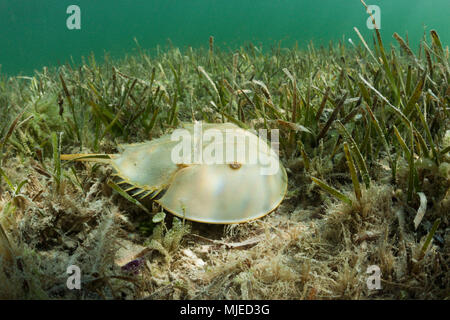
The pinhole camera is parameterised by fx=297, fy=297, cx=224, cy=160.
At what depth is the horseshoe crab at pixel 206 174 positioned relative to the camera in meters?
1.44

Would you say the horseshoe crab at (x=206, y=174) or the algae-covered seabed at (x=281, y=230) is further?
the horseshoe crab at (x=206, y=174)

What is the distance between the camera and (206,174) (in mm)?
1472

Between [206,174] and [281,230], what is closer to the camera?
[206,174]

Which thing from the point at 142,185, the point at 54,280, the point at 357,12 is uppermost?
the point at 357,12

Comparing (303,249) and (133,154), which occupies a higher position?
(133,154)

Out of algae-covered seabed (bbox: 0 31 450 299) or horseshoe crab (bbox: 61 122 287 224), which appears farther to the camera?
horseshoe crab (bbox: 61 122 287 224)

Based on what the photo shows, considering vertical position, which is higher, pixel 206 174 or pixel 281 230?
pixel 206 174

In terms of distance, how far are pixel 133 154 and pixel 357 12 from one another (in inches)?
3430

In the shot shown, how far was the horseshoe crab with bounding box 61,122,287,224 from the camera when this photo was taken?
4.72 ft
